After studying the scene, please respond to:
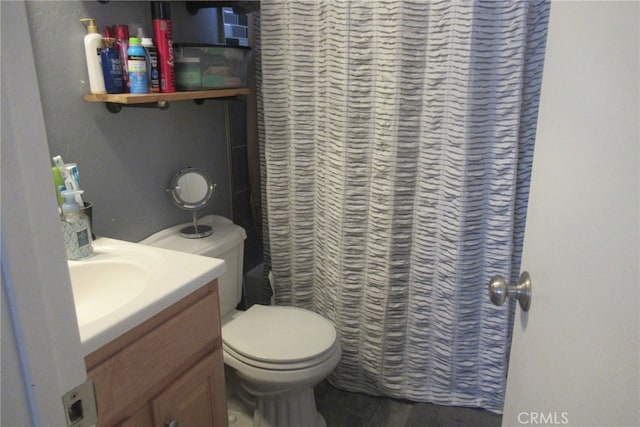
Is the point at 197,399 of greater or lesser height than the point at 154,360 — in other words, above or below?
below

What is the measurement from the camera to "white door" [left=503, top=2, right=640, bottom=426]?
0.53m

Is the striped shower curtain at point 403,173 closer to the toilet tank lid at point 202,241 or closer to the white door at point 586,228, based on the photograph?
the toilet tank lid at point 202,241

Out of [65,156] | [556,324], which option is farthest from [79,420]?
[65,156]

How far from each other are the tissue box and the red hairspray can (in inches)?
2.3

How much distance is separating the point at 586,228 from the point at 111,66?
4.39ft

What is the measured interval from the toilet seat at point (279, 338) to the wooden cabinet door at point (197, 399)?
202 mm

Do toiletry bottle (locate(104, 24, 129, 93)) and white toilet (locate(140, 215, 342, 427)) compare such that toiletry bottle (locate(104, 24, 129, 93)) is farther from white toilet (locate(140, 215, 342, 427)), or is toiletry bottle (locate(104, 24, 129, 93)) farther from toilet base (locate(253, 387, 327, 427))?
toilet base (locate(253, 387, 327, 427))

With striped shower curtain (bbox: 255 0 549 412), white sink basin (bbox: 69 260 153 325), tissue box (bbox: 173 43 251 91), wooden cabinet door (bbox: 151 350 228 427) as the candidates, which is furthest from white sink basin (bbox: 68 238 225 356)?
striped shower curtain (bbox: 255 0 549 412)

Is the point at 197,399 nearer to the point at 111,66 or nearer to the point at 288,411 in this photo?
the point at 288,411

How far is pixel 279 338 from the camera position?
5.41 feet

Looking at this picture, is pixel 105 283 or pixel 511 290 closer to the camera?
pixel 511 290

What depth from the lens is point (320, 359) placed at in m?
1.59

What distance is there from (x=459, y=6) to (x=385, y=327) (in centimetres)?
119

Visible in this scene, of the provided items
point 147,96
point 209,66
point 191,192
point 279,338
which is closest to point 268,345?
point 279,338
